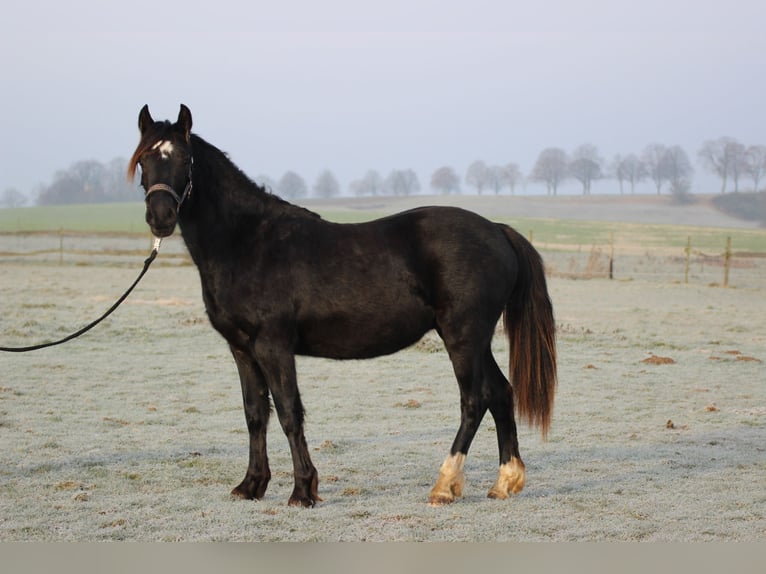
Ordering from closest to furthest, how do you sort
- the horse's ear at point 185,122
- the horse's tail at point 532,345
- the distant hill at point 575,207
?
the horse's ear at point 185,122, the horse's tail at point 532,345, the distant hill at point 575,207

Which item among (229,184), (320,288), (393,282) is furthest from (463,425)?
(229,184)

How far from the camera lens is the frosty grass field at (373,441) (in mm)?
4637

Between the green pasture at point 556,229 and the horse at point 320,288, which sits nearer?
the horse at point 320,288

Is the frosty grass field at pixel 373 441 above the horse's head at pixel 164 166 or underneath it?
underneath

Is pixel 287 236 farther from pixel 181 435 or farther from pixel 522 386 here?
pixel 181 435

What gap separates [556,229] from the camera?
54.1 meters

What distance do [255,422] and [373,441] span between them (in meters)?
1.78

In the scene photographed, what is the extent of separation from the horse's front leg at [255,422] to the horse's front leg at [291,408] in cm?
23

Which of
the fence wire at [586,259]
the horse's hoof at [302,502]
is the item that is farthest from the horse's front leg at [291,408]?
the fence wire at [586,259]

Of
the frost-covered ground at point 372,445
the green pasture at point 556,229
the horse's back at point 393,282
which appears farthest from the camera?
the green pasture at point 556,229

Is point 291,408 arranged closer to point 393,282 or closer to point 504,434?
point 393,282

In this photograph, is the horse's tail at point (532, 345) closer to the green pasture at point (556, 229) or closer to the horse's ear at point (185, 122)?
the horse's ear at point (185, 122)

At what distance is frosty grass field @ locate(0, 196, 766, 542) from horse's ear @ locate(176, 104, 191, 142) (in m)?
Result: 2.22

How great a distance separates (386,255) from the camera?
523cm
